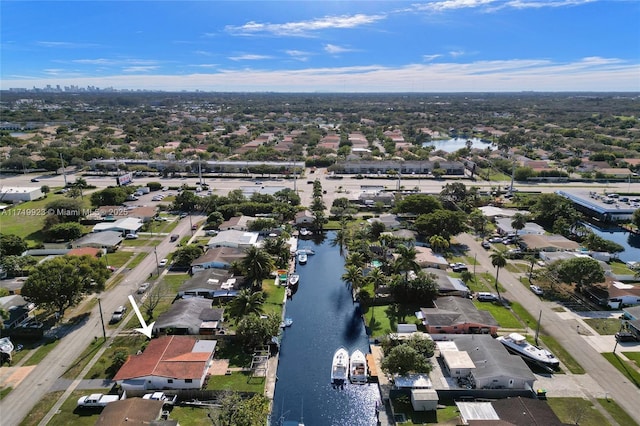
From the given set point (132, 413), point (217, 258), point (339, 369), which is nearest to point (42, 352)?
point (132, 413)

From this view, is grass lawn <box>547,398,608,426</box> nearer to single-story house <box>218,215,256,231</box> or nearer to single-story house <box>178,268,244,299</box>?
single-story house <box>178,268,244,299</box>

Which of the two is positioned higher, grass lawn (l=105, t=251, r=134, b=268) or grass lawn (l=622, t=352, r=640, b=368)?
grass lawn (l=105, t=251, r=134, b=268)

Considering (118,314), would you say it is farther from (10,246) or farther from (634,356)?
(634,356)

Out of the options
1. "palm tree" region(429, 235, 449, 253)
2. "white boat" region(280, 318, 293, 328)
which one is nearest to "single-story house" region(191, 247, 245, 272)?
"white boat" region(280, 318, 293, 328)

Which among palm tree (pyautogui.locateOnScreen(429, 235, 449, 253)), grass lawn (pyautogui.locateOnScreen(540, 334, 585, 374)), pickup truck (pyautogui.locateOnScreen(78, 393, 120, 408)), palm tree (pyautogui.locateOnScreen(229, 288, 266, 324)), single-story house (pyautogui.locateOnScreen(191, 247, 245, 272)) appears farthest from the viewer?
palm tree (pyautogui.locateOnScreen(429, 235, 449, 253))


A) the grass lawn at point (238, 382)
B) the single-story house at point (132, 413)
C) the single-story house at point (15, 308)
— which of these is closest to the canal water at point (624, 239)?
the grass lawn at point (238, 382)

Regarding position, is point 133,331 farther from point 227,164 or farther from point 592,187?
point 592,187
